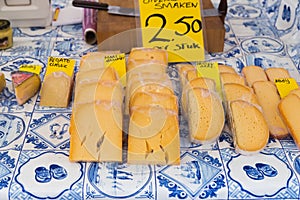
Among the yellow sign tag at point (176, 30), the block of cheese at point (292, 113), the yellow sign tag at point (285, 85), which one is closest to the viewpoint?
the block of cheese at point (292, 113)

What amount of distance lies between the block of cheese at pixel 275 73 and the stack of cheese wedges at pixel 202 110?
16cm

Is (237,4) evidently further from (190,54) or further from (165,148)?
(165,148)

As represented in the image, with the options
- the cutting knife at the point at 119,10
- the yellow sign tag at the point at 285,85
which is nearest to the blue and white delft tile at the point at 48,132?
the cutting knife at the point at 119,10

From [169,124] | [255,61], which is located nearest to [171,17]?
[255,61]

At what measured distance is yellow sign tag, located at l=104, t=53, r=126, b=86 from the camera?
0.98 metres

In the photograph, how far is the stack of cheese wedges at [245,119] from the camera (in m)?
0.83

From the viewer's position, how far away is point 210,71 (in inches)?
39.3

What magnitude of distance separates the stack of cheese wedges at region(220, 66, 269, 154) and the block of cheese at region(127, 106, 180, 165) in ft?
0.38

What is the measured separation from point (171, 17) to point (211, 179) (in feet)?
1.51

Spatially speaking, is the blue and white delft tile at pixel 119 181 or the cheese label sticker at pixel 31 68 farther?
the cheese label sticker at pixel 31 68

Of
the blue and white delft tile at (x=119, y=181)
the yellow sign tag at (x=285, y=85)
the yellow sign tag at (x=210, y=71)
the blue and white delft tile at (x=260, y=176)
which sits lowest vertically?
the blue and white delft tile at (x=119, y=181)

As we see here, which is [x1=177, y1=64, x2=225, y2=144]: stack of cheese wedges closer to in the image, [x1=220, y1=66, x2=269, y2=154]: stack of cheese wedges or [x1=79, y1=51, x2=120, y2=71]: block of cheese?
[x1=220, y1=66, x2=269, y2=154]: stack of cheese wedges

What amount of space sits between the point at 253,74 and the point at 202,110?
22 centimetres

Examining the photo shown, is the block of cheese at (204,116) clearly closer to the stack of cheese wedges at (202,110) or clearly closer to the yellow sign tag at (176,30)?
the stack of cheese wedges at (202,110)
